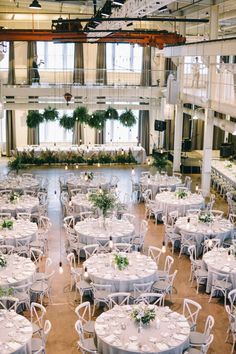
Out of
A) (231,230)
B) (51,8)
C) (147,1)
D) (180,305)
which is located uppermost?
(51,8)

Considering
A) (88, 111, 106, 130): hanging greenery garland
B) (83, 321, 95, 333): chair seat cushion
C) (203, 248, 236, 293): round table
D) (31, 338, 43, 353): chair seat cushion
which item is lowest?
(31, 338, 43, 353): chair seat cushion

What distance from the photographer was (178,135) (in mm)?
25875

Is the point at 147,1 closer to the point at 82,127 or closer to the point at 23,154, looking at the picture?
the point at 23,154

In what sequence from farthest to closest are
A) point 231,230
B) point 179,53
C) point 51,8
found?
point 51,8 → point 179,53 → point 231,230

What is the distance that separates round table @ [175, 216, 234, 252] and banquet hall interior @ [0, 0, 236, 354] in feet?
0.19

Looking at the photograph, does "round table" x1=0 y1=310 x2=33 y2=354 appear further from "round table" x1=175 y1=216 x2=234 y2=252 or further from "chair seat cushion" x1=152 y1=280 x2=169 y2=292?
"round table" x1=175 y1=216 x2=234 y2=252

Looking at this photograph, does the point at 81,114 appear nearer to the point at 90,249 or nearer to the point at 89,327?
the point at 90,249

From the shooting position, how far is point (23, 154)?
27.5 meters

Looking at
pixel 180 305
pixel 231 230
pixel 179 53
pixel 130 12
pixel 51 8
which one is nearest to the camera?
pixel 130 12

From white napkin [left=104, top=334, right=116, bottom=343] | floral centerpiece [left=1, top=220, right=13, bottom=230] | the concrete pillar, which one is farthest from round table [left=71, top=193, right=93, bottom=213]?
white napkin [left=104, top=334, right=116, bottom=343]

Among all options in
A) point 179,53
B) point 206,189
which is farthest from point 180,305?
point 206,189

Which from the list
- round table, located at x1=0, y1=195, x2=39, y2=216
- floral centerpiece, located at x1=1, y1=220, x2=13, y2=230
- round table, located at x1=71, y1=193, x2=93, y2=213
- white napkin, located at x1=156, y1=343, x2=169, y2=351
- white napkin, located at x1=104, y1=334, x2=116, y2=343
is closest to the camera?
white napkin, located at x1=156, y1=343, x2=169, y2=351

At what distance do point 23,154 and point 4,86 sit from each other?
359 cm

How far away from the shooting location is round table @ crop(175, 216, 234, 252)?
14.8 meters
